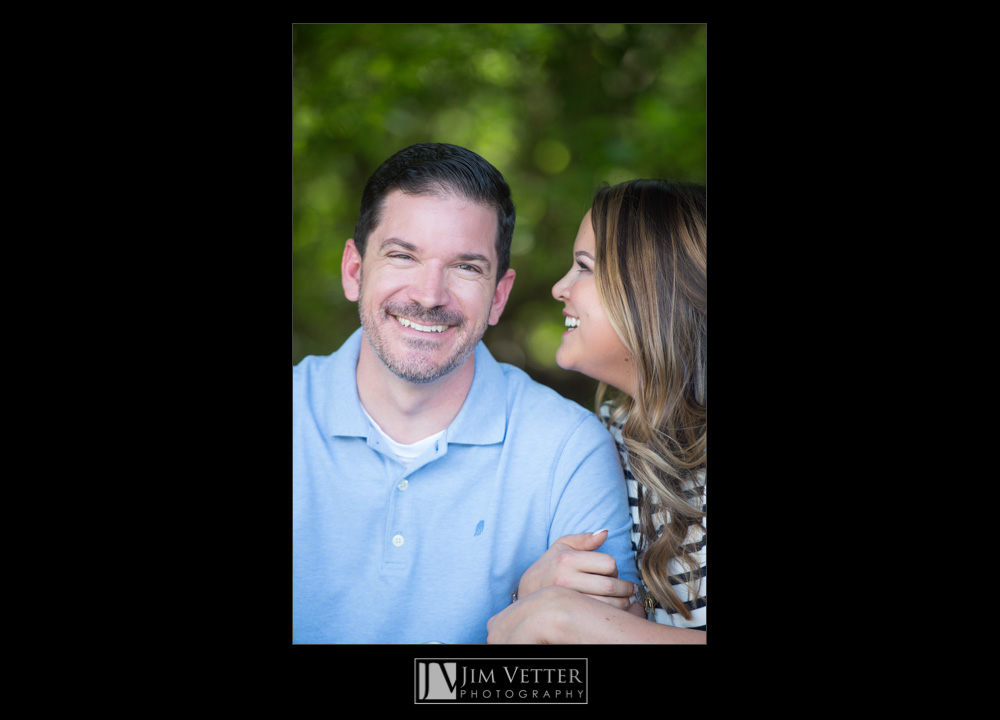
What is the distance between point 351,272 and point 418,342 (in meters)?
0.37

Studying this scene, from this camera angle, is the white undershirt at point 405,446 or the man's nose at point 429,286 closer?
the man's nose at point 429,286

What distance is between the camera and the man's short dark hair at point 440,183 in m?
2.69

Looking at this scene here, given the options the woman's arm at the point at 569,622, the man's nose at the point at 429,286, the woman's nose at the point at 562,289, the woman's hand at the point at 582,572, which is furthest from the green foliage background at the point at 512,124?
the woman's arm at the point at 569,622

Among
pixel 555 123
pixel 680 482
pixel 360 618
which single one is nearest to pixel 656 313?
pixel 680 482

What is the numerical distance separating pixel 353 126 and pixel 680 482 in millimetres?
1761

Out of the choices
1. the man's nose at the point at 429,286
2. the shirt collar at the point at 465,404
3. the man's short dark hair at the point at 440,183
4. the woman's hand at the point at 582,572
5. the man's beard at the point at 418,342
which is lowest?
the woman's hand at the point at 582,572

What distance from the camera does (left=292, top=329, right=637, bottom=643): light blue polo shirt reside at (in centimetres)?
271

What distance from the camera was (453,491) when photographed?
2734 millimetres

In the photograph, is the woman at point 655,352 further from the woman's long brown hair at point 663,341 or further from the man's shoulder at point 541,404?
the man's shoulder at point 541,404

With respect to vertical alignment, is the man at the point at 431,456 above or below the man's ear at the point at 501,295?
below

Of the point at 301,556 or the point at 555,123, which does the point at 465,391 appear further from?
the point at 555,123

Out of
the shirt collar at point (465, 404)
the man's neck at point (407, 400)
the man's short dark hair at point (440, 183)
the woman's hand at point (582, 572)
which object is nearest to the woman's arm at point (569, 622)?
the woman's hand at point (582, 572)

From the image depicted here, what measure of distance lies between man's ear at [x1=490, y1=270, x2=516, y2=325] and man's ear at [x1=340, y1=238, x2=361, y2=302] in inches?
18.8

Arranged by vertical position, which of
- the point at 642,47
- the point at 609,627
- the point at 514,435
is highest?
the point at 642,47
